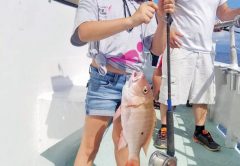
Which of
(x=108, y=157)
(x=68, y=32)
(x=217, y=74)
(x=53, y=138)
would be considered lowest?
(x=108, y=157)

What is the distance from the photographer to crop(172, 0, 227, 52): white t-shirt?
3137 millimetres

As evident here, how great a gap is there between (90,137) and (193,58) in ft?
5.24

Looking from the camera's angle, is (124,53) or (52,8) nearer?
(124,53)

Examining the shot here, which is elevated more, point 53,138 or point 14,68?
point 14,68

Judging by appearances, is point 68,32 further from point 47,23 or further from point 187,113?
point 187,113

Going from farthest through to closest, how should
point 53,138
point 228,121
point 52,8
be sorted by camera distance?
point 228,121
point 52,8
point 53,138

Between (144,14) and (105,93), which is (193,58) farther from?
(144,14)

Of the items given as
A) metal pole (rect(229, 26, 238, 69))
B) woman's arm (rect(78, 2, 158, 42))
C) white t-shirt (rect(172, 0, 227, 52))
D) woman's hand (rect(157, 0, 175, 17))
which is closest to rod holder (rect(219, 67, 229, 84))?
metal pole (rect(229, 26, 238, 69))

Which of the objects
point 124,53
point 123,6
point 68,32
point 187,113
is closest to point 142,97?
point 124,53

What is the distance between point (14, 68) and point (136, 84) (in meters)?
0.80

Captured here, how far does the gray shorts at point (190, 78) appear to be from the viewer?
3.19m

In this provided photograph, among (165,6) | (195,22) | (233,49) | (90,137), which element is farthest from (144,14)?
(233,49)

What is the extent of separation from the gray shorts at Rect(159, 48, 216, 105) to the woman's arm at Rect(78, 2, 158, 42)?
5.18ft

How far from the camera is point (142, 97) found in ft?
4.94
